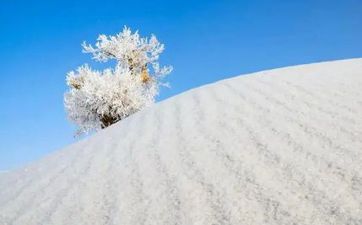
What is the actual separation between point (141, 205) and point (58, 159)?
211 cm

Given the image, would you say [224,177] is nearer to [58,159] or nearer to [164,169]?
[164,169]

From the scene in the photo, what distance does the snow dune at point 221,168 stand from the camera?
6.50 ft

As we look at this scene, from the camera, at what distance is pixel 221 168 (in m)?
2.50

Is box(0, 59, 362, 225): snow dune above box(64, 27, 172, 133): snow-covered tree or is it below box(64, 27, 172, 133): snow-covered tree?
below

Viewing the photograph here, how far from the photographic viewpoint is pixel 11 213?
2.93 meters

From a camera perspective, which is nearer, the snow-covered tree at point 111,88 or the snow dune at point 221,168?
the snow dune at point 221,168

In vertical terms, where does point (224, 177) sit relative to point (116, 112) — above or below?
below

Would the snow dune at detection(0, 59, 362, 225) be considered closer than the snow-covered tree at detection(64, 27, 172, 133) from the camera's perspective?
Yes

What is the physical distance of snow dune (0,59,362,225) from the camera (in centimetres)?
198

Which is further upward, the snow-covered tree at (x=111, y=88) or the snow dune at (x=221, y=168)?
the snow-covered tree at (x=111, y=88)

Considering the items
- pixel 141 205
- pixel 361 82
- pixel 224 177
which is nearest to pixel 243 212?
pixel 224 177

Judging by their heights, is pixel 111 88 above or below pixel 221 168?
above

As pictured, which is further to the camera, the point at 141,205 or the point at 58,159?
the point at 58,159

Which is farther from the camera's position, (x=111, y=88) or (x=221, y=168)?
(x=111, y=88)
